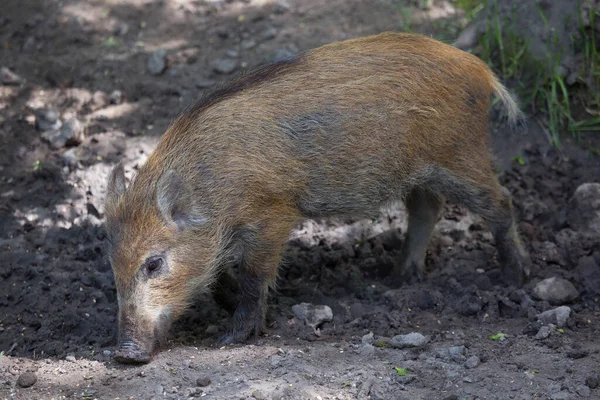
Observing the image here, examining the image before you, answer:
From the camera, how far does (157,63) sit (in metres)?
7.18

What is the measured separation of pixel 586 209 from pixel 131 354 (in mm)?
3281

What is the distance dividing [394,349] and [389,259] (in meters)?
1.49

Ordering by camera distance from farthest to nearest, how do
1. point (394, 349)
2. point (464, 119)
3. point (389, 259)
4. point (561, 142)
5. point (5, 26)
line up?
1. point (5, 26)
2. point (561, 142)
3. point (389, 259)
4. point (464, 119)
5. point (394, 349)

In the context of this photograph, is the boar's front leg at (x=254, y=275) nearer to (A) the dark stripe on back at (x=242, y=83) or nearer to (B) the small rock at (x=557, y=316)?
(A) the dark stripe on back at (x=242, y=83)

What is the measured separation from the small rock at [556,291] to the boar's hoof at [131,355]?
237cm

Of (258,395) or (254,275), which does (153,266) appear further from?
(258,395)

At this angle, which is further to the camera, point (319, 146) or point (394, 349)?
point (319, 146)

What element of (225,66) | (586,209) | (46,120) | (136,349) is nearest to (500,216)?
(586,209)

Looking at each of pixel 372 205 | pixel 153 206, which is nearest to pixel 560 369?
pixel 372 205

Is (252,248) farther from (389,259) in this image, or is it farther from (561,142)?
(561,142)

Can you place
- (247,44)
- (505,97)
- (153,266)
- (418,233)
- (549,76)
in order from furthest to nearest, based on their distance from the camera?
1. (247,44)
2. (549,76)
3. (418,233)
4. (505,97)
5. (153,266)

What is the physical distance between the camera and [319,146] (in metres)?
4.87

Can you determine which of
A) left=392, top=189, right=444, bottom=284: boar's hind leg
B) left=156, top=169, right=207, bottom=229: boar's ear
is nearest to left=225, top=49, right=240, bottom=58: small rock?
left=392, top=189, right=444, bottom=284: boar's hind leg

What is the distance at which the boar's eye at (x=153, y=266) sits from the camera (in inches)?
179
